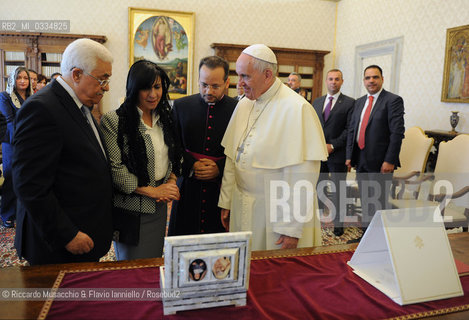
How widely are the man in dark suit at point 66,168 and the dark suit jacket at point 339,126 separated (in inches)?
151

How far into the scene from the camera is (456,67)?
215 inches

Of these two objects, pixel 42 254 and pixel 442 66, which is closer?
pixel 42 254

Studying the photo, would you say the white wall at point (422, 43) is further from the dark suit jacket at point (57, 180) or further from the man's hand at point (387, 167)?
the dark suit jacket at point (57, 180)

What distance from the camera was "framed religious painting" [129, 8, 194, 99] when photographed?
327 inches

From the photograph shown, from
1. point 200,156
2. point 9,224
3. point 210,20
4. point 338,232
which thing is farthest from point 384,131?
point 210,20

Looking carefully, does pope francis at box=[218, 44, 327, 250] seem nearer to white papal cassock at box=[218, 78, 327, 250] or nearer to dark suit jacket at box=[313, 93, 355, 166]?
white papal cassock at box=[218, 78, 327, 250]

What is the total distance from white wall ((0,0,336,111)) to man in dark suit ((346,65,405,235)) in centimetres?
490

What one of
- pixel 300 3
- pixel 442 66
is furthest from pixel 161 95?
pixel 300 3

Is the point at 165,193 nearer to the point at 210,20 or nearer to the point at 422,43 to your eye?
the point at 422,43

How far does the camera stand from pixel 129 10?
820 cm

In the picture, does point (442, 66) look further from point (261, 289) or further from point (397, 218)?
point (261, 289)

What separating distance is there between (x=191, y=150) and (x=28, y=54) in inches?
273

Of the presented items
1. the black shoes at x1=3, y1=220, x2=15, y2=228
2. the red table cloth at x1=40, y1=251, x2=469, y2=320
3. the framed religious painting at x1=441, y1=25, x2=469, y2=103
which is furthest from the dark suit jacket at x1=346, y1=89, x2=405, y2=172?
the black shoes at x1=3, y1=220, x2=15, y2=228

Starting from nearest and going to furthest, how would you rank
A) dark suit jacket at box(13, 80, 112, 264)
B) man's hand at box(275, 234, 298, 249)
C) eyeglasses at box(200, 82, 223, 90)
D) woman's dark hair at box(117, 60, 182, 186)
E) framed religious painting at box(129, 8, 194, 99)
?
dark suit jacket at box(13, 80, 112, 264) → woman's dark hair at box(117, 60, 182, 186) → man's hand at box(275, 234, 298, 249) → eyeglasses at box(200, 82, 223, 90) → framed religious painting at box(129, 8, 194, 99)
